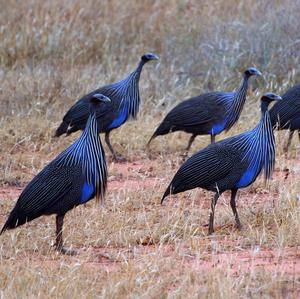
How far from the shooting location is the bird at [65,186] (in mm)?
6066

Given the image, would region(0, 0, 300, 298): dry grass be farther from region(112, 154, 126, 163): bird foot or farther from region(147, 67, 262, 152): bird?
region(147, 67, 262, 152): bird

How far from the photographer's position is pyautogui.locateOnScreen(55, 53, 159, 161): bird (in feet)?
29.3

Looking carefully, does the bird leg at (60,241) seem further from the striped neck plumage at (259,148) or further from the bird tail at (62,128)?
the bird tail at (62,128)

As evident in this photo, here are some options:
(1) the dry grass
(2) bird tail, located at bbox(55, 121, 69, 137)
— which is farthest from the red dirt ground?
(2) bird tail, located at bbox(55, 121, 69, 137)

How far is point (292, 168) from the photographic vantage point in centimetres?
829

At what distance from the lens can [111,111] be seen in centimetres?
898

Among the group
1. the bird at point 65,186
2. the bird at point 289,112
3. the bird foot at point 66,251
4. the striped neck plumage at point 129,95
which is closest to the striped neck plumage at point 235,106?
the bird at point 289,112

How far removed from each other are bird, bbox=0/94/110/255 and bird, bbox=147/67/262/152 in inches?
101

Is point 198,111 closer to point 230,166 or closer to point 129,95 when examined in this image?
point 129,95

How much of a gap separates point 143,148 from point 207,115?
831mm

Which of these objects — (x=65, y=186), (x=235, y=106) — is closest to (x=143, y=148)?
(x=235, y=106)

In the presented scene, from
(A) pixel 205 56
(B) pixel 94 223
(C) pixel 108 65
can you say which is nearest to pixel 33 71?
(C) pixel 108 65

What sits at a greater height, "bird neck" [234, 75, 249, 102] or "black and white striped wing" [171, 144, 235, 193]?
"bird neck" [234, 75, 249, 102]

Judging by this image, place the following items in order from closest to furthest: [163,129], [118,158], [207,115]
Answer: [207,115], [163,129], [118,158]
